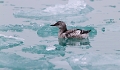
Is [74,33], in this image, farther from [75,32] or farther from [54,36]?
[54,36]

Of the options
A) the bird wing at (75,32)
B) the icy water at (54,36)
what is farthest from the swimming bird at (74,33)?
the icy water at (54,36)

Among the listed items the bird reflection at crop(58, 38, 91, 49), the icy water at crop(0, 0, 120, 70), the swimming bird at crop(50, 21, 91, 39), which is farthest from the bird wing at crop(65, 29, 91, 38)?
the icy water at crop(0, 0, 120, 70)

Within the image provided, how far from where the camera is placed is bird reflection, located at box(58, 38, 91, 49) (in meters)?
8.74

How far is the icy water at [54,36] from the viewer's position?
7004 millimetres

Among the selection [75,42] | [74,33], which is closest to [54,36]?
[74,33]

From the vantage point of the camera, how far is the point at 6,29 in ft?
33.3

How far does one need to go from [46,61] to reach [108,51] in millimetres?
1560

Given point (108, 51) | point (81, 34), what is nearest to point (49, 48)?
point (108, 51)

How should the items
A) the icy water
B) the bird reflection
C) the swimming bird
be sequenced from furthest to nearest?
the swimming bird < the bird reflection < the icy water

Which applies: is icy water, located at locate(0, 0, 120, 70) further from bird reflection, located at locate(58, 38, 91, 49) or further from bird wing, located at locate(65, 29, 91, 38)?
bird wing, located at locate(65, 29, 91, 38)

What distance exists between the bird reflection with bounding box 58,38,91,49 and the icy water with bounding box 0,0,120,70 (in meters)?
0.02

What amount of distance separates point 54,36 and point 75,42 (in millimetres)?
671

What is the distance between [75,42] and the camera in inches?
372

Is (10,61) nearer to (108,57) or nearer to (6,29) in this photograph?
(108,57)
